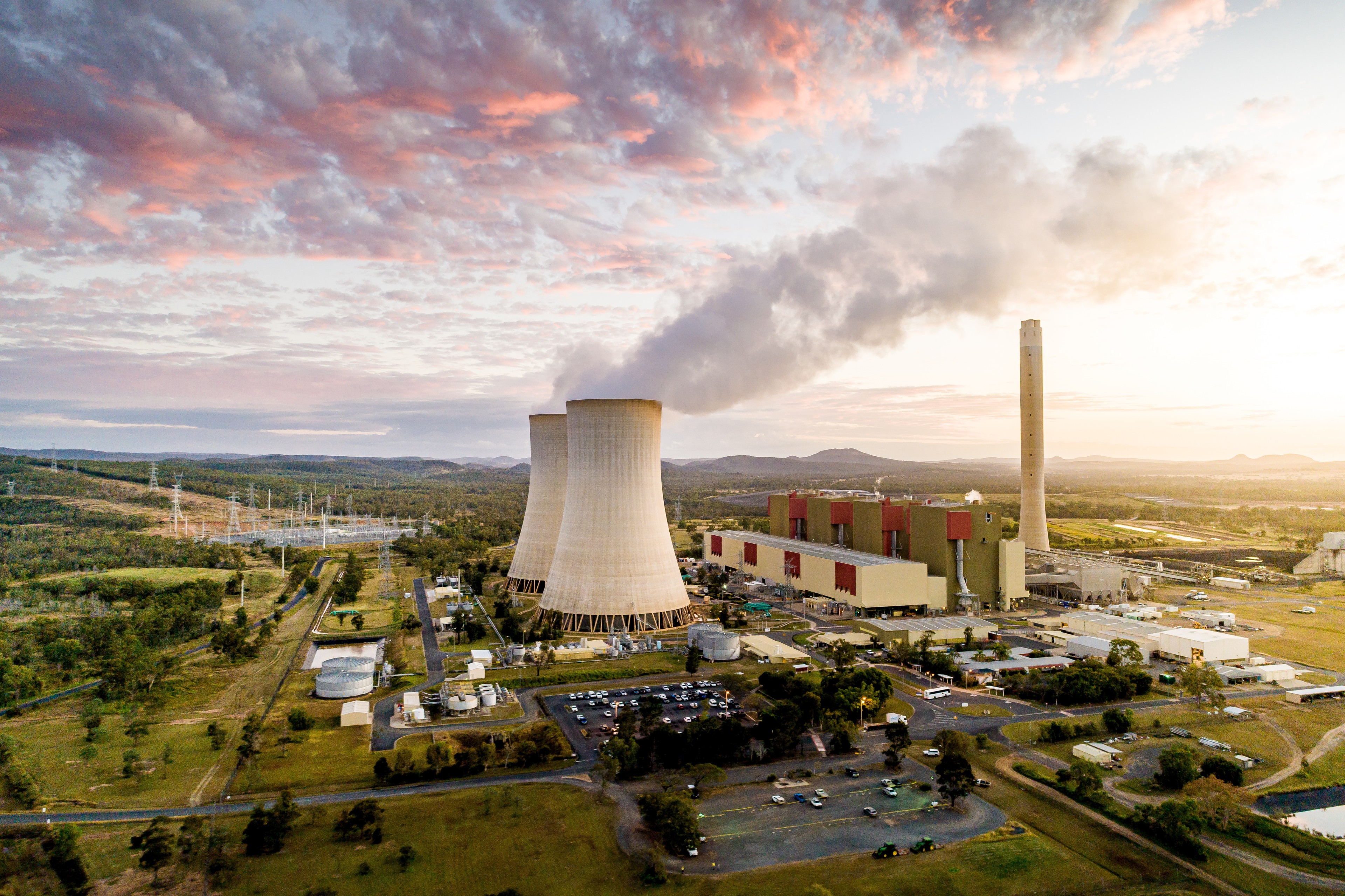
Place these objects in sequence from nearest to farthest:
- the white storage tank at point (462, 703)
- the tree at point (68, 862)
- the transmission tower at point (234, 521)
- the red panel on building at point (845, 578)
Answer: the tree at point (68, 862) → the white storage tank at point (462, 703) → the red panel on building at point (845, 578) → the transmission tower at point (234, 521)

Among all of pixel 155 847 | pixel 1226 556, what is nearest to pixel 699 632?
pixel 155 847

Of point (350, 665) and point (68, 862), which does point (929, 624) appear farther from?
point (68, 862)

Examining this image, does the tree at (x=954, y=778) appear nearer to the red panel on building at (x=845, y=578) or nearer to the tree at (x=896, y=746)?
the tree at (x=896, y=746)

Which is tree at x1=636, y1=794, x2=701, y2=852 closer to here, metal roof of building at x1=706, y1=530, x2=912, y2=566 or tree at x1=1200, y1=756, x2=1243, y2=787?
tree at x1=1200, y1=756, x2=1243, y2=787

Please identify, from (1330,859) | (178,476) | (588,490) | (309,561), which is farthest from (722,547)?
(178,476)

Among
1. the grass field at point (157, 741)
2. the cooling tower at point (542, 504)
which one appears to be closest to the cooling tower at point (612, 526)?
the cooling tower at point (542, 504)

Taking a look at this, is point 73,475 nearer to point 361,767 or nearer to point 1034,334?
point 361,767
